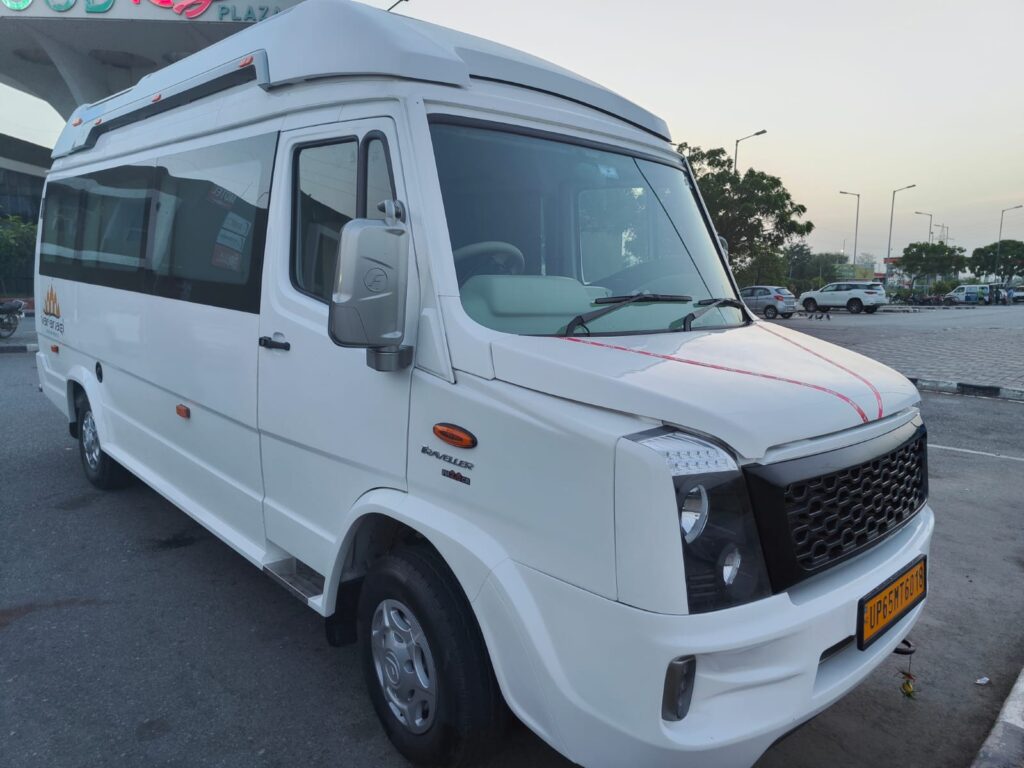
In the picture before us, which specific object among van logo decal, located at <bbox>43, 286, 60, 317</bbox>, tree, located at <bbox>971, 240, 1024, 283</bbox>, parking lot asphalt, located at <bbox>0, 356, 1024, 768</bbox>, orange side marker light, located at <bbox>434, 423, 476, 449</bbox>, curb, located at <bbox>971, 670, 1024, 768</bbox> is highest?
tree, located at <bbox>971, 240, 1024, 283</bbox>

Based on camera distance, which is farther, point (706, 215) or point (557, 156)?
point (706, 215)

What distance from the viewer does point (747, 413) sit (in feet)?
6.38

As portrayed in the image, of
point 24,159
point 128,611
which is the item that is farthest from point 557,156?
point 24,159

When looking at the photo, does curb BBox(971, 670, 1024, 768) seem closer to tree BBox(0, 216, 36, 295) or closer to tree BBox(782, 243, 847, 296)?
tree BBox(0, 216, 36, 295)

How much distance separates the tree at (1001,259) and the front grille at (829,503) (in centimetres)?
10007

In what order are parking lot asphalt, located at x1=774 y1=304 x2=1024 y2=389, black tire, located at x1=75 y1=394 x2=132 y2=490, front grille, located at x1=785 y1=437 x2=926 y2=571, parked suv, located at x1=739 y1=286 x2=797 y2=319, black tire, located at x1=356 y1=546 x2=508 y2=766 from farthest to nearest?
parked suv, located at x1=739 y1=286 x2=797 y2=319 → parking lot asphalt, located at x1=774 y1=304 x2=1024 y2=389 → black tire, located at x1=75 y1=394 x2=132 y2=490 → black tire, located at x1=356 y1=546 x2=508 y2=766 → front grille, located at x1=785 y1=437 x2=926 y2=571

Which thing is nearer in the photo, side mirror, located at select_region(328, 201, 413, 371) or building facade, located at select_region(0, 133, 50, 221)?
side mirror, located at select_region(328, 201, 413, 371)

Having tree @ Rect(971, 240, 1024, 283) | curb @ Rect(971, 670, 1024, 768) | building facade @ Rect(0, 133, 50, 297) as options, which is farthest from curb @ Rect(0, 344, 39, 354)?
tree @ Rect(971, 240, 1024, 283)

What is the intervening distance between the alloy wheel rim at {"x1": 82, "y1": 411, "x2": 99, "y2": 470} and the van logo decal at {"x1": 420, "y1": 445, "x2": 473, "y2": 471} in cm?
429

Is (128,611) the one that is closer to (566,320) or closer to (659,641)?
→ (566,320)

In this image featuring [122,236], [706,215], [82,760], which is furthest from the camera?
[122,236]

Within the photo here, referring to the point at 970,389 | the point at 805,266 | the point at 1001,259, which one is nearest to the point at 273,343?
the point at 970,389

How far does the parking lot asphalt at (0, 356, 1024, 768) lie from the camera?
2.79 m

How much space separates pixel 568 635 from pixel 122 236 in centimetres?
419
